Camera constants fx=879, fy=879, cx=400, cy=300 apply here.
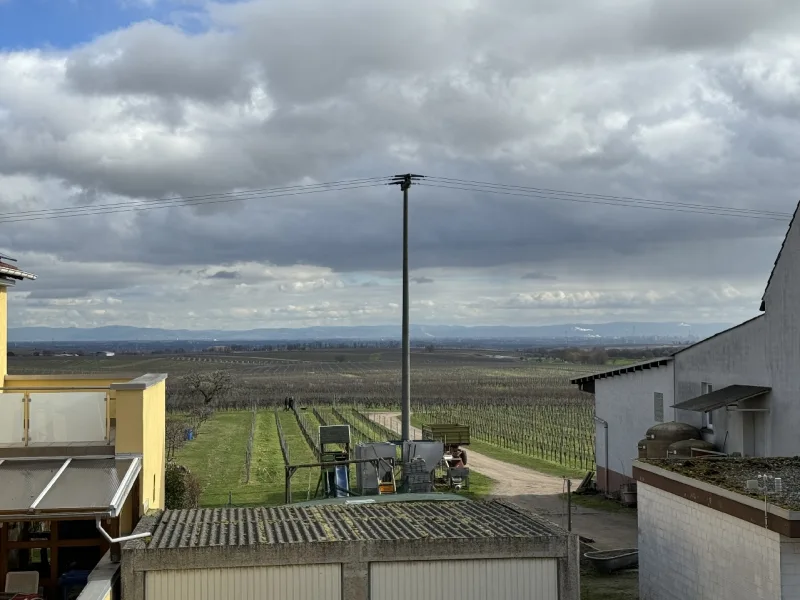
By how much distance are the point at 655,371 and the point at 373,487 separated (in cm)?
1028

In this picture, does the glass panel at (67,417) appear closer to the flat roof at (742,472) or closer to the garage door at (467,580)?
the garage door at (467,580)

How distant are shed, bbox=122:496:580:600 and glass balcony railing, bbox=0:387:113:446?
1.80m

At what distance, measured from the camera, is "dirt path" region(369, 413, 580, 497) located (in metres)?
33.3

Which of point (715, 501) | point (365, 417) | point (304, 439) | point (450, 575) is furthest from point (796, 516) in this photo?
point (365, 417)

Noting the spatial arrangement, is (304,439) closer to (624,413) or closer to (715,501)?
(624,413)

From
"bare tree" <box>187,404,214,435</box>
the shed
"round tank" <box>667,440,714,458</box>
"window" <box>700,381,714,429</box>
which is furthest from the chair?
"bare tree" <box>187,404,214,435</box>

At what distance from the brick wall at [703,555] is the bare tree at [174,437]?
1060 inches

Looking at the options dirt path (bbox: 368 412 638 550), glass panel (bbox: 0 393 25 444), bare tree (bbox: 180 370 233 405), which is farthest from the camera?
bare tree (bbox: 180 370 233 405)

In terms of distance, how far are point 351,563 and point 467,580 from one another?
1659 millimetres

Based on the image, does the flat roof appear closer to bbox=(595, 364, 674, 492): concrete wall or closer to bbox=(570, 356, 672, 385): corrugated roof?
bbox=(570, 356, 672, 385): corrugated roof

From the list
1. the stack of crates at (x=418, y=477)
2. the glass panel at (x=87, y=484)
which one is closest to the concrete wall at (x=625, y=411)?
the stack of crates at (x=418, y=477)

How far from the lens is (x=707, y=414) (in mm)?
26266

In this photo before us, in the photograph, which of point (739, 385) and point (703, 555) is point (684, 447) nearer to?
point (739, 385)

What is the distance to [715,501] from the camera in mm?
13641
